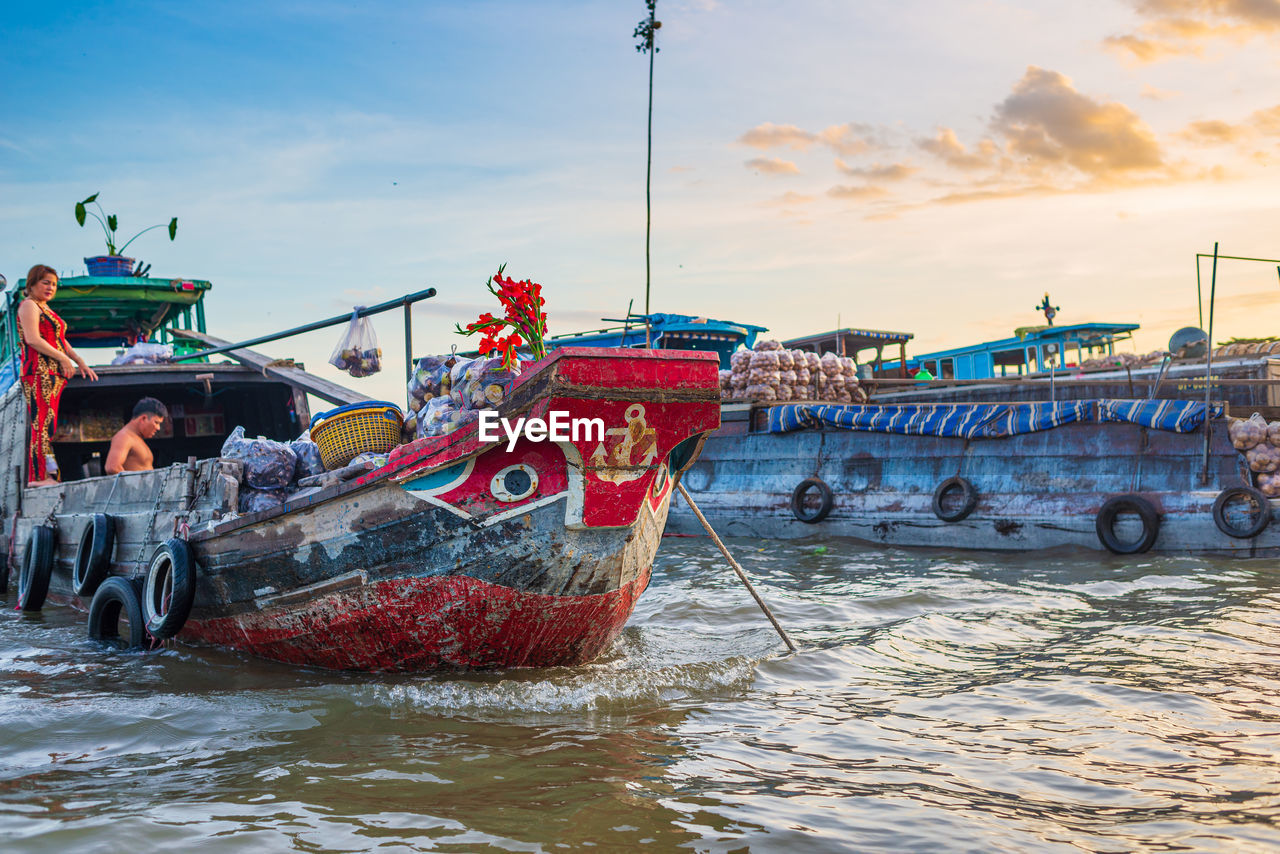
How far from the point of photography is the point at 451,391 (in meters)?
5.18

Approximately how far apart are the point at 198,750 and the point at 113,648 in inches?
106

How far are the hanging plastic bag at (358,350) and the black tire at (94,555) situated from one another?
193 cm

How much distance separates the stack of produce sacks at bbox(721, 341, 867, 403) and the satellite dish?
5.92m

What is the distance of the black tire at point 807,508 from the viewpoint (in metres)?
12.0

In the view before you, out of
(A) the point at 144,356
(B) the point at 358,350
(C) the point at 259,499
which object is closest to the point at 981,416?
(B) the point at 358,350

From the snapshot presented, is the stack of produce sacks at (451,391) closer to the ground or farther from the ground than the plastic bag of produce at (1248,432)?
farther from the ground

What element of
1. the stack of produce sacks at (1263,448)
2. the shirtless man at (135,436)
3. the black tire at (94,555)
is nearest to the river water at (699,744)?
the black tire at (94,555)

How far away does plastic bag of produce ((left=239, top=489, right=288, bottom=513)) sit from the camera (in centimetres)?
529

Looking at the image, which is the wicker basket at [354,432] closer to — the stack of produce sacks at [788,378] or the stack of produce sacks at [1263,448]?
the stack of produce sacks at [1263,448]

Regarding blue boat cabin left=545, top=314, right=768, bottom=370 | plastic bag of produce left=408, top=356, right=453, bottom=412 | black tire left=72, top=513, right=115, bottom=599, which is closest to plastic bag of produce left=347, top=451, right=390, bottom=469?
plastic bag of produce left=408, top=356, right=453, bottom=412

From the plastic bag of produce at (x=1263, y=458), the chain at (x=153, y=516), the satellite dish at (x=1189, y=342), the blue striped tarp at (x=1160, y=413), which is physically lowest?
the chain at (x=153, y=516)

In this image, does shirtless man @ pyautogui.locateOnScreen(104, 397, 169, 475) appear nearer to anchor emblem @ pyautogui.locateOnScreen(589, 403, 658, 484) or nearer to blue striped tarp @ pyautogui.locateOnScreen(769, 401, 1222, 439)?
anchor emblem @ pyautogui.locateOnScreen(589, 403, 658, 484)

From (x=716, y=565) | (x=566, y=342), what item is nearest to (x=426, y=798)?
(x=716, y=565)

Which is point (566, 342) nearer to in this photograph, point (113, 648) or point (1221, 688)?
point (113, 648)
